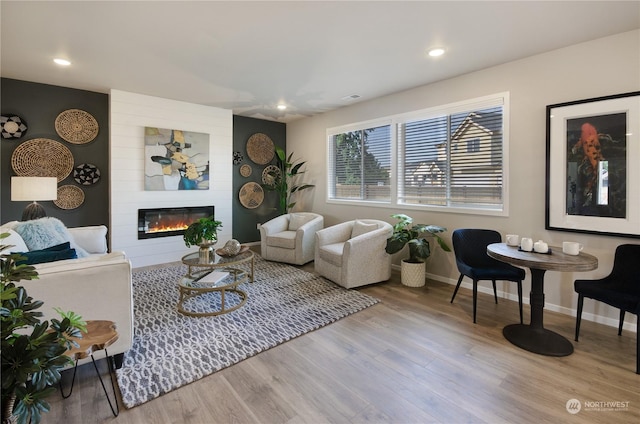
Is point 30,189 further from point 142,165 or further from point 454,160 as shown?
point 454,160

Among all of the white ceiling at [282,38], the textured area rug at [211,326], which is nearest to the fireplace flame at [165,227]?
the textured area rug at [211,326]

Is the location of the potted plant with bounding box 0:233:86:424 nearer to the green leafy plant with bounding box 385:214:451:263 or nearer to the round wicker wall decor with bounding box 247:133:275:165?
the green leafy plant with bounding box 385:214:451:263

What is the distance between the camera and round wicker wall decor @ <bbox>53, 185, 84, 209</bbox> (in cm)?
412

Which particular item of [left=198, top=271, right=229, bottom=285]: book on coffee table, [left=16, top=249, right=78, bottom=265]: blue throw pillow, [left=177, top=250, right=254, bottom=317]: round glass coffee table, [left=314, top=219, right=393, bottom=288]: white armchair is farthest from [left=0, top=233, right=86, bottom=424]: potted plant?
[left=314, top=219, right=393, bottom=288]: white armchair

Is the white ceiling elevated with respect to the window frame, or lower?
elevated

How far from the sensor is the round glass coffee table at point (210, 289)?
9.54 feet

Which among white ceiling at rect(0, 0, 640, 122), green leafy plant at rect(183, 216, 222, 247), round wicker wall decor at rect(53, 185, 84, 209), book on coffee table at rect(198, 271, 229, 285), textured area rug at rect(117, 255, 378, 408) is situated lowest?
textured area rug at rect(117, 255, 378, 408)

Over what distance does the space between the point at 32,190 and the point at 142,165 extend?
1.42m

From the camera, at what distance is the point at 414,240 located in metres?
3.71

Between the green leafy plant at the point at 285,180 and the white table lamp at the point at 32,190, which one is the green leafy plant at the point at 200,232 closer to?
the white table lamp at the point at 32,190

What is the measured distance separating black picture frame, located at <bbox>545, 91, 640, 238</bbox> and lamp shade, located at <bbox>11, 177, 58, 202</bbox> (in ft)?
17.9

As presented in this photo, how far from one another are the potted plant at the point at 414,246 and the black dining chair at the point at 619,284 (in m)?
1.35

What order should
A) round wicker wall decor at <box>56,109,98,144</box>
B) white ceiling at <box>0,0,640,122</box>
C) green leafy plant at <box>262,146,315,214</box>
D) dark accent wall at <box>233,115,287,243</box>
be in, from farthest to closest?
1. green leafy plant at <box>262,146,315,214</box>
2. dark accent wall at <box>233,115,287,243</box>
3. round wicker wall decor at <box>56,109,98,144</box>
4. white ceiling at <box>0,0,640,122</box>

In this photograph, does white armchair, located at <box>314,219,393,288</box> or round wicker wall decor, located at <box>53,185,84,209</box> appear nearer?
white armchair, located at <box>314,219,393,288</box>
